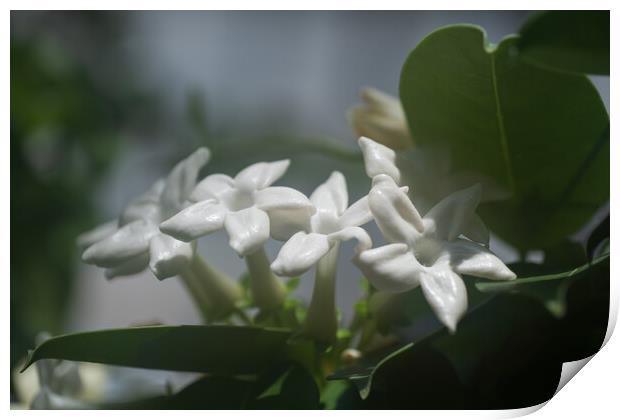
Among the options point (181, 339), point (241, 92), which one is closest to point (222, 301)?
point (181, 339)

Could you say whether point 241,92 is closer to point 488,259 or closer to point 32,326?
point 32,326

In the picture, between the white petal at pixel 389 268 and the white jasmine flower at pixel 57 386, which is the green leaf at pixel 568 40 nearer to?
the white petal at pixel 389 268

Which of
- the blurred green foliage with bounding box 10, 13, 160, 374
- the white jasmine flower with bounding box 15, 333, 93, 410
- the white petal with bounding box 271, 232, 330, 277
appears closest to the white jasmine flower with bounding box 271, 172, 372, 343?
the white petal with bounding box 271, 232, 330, 277

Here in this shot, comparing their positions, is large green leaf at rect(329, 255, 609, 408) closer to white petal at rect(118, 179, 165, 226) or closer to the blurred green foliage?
white petal at rect(118, 179, 165, 226)

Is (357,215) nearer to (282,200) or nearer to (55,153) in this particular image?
(282,200)

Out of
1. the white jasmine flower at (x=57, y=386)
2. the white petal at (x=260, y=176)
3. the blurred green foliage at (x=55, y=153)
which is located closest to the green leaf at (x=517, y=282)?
the white petal at (x=260, y=176)
